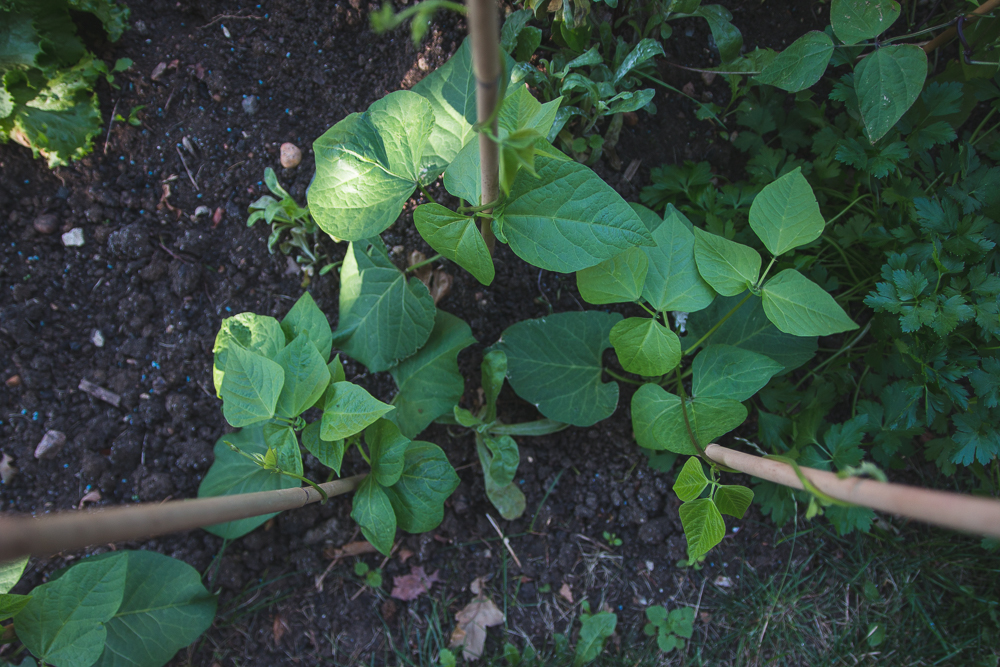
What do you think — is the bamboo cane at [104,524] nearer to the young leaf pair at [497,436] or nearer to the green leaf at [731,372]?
the young leaf pair at [497,436]

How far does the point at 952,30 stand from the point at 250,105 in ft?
7.26

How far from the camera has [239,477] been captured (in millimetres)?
1587

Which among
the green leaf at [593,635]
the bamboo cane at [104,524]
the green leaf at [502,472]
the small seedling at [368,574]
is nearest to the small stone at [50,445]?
the small seedling at [368,574]

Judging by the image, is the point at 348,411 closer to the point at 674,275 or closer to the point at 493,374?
the point at 493,374

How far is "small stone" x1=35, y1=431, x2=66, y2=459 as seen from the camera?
1785mm

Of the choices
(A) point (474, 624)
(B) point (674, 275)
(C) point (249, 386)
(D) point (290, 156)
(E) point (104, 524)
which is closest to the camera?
(E) point (104, 524)

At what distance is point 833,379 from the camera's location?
1.72 metres

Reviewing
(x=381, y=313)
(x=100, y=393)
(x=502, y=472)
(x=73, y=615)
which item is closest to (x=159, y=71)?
(x=100, y=393)

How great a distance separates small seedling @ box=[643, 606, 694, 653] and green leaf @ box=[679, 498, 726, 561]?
0.69 m

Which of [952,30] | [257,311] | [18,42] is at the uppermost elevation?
[952,30]

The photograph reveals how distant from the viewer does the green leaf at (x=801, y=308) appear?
1227 millimetres

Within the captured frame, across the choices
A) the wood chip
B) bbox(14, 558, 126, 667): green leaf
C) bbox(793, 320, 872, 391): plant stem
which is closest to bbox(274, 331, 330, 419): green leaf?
bbox(14, 558, 126, 667): green leaf

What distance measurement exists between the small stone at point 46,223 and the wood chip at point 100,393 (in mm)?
552

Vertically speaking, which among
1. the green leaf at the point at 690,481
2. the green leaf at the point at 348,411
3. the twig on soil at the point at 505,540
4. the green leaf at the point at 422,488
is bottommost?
the twig on soil at the point at 505,540
